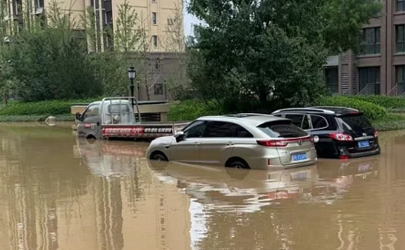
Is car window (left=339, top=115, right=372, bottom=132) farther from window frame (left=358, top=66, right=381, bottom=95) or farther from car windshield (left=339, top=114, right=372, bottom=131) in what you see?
window frame (left=358, top=66, right=381, bottom=95)

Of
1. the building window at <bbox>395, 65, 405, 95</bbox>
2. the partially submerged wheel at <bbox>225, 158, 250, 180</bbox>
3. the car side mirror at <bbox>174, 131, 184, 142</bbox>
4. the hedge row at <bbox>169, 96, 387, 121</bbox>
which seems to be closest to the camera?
the partially submerged wheel at <bbox>225, 158, 250, 180</bbox>

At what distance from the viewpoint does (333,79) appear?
5059 centimetres

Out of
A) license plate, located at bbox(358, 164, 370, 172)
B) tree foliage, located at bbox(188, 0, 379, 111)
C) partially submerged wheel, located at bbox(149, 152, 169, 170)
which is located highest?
tree foliage, located at bbox(188, 0, 379, 111)

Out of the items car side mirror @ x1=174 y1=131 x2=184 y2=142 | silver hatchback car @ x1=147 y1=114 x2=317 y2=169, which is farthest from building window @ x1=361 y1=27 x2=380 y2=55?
silver hatchback car @ x1=147 y1=114 x2=317 y2=169

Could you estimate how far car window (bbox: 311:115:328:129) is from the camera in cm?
1469

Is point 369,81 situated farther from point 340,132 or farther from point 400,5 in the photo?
point 340,132

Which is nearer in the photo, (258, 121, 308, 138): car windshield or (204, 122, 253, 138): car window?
(258, 121, 308, 138): car windshield

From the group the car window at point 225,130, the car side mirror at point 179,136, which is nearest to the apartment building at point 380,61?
the car side mirror at point 179,136

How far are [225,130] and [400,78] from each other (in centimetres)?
3539

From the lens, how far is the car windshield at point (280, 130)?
12.7 m

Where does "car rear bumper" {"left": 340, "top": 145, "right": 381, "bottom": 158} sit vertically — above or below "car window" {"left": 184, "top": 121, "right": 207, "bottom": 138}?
below

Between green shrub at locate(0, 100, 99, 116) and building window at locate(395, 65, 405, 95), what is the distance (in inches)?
935

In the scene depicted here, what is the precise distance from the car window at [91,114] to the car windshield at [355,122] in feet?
38.9

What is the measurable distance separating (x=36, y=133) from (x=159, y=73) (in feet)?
80.8
